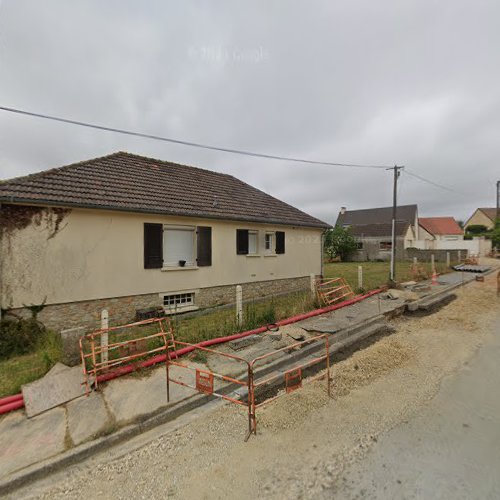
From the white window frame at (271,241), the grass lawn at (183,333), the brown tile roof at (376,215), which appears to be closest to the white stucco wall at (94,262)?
the grass lawn at (183,333)

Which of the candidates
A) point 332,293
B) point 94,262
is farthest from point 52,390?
point 332,293

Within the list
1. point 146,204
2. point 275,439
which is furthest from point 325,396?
point 146,204

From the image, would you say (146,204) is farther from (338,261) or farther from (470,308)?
(338,261)

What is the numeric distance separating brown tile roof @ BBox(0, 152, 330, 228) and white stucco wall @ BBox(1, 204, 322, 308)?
1.32ft

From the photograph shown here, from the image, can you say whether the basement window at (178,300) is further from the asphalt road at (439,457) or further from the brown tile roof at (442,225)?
the brown tile roof at (442,225)

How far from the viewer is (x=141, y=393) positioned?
445 cm

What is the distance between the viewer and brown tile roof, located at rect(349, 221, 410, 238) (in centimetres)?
3369

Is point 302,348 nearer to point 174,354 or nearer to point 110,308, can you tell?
point 174,354

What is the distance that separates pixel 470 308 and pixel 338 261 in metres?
22.9

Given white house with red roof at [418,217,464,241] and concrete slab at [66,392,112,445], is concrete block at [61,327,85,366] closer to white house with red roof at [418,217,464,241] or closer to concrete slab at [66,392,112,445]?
concrete slab at [66,392,112,445]

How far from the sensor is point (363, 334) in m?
7.51

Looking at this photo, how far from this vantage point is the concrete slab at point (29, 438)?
3.16m

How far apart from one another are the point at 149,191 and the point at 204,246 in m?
2.78

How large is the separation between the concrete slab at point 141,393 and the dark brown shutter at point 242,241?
6.72m
